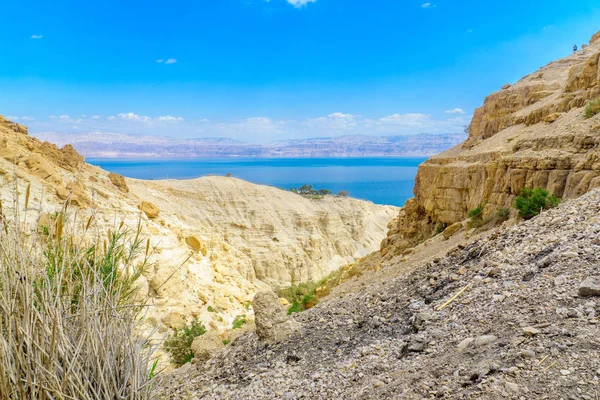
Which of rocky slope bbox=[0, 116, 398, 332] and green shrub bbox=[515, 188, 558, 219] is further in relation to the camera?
rocky slope bbox=[0, 116, 398, 332]

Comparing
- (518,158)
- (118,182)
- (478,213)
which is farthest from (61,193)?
(518,158)

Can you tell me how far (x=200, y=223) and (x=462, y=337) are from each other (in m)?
30.1

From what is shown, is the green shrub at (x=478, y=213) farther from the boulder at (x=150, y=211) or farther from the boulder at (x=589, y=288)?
the boulder at (x=150, y=211)

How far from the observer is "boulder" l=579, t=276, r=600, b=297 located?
3713mm

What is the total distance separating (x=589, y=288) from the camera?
148 inches

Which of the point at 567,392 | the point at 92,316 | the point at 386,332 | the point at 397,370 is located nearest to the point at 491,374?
the point at 567,392

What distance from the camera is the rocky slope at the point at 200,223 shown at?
15.5 m

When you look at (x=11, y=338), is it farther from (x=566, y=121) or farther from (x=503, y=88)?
(x=503, y=88)

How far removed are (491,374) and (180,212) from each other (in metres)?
30.6

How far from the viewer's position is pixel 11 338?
235 cm

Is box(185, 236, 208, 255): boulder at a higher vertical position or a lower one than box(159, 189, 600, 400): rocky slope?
lower

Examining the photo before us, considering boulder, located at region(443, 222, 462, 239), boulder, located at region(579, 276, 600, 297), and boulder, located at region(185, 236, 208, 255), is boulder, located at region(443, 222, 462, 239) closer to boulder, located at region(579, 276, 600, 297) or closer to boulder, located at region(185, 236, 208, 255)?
boulder, located at region(579, 276, 600, 297)

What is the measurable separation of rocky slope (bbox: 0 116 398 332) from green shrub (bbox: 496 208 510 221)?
8036mm

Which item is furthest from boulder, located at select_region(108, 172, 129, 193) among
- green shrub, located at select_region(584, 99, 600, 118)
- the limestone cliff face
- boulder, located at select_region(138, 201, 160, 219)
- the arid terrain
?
green shrub, located at select_region(584, 99, 600, 118)
